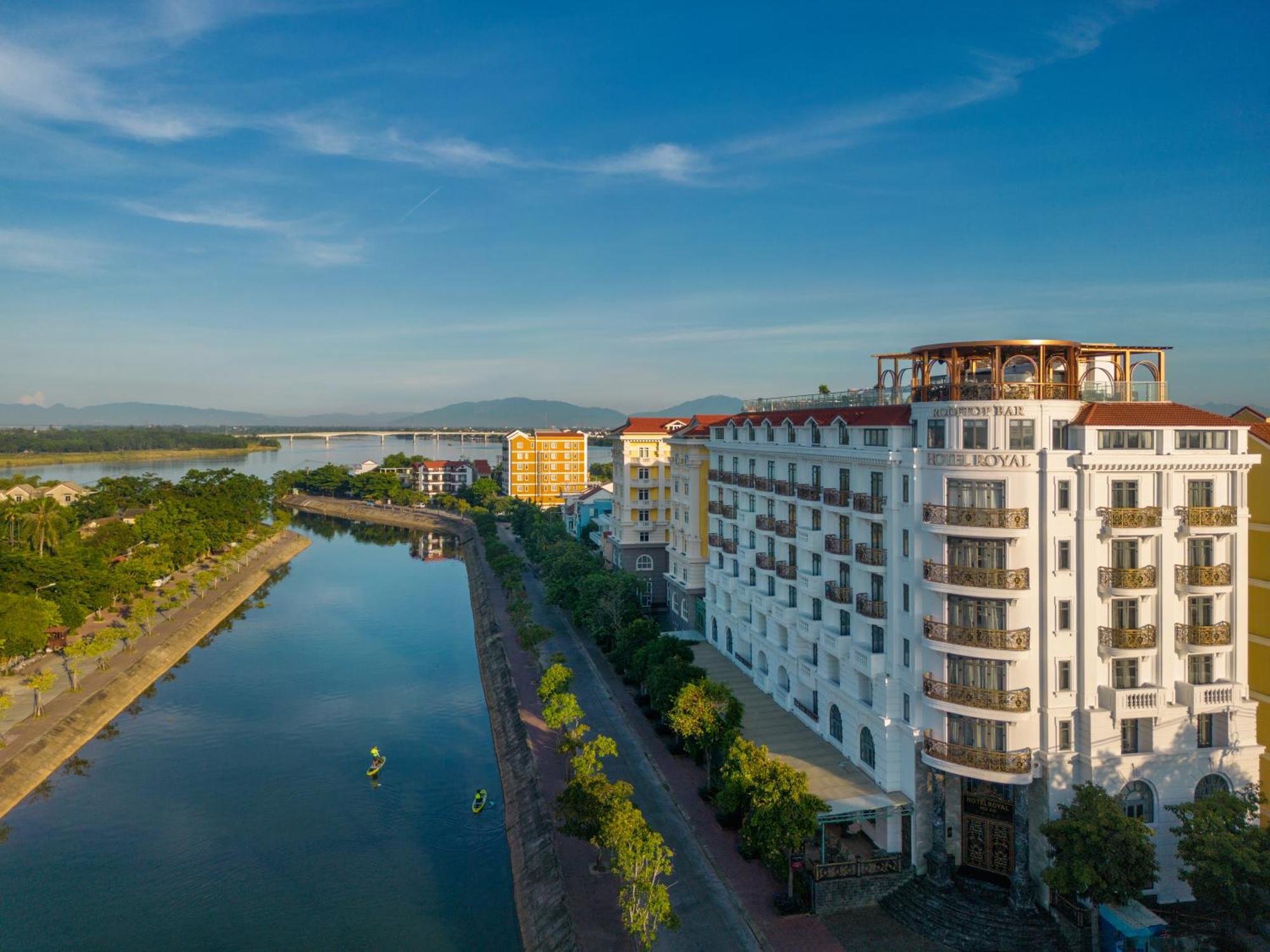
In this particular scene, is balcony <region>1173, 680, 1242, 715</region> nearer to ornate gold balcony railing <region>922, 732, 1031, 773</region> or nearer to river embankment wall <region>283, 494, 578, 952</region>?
ornate gold balcony railing <region>922, 732, 1031, 773</region>

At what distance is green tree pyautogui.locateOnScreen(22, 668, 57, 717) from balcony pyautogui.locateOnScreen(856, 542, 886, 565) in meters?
29.2

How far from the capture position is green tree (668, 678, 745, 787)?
2348cm

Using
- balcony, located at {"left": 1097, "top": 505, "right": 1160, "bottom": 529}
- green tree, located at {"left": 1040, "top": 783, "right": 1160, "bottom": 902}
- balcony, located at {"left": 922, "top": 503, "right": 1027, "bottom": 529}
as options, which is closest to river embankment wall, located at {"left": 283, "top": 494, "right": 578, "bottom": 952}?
green tree, located at {"left": 1040, "top": 783, "right": 1160, "bottom": 902}

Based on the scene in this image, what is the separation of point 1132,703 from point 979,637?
3.37 meters

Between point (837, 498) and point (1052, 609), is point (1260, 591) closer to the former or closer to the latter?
point (1052, 609)

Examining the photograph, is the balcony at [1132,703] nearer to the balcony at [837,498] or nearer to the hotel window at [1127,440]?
the hotel window at [1127,440]

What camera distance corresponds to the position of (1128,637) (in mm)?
17953

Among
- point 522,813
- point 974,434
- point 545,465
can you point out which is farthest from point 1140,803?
point 545,465

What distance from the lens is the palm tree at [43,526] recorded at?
52375mm

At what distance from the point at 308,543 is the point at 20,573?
42471 millimetres

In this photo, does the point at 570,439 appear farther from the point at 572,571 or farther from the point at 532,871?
the point at 532,871

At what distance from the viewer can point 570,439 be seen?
91.0 metres

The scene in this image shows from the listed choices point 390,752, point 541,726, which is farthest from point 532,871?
point 390,752

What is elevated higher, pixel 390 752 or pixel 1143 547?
pixel 1143 547
